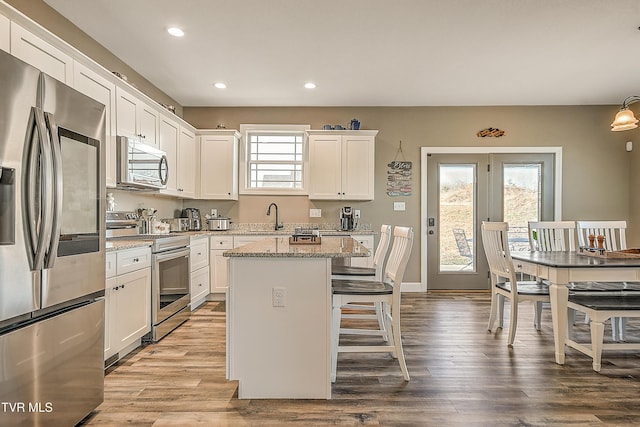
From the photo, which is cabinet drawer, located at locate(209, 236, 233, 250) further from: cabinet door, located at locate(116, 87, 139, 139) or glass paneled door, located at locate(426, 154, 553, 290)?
glass paneled door, located at locate(426, 154, 553, 290)

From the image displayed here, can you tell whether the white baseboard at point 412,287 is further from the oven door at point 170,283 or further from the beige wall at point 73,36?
the beige wall at point 73,36

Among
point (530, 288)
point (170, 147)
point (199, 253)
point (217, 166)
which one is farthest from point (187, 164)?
point (530, 288)

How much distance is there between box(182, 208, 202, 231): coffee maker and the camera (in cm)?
526

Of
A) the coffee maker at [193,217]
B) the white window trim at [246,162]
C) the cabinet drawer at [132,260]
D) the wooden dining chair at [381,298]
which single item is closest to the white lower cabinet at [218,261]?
the coffee maker at [193,217]

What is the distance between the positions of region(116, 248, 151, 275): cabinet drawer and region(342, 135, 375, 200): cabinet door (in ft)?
9.43

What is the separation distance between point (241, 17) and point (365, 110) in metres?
2.78

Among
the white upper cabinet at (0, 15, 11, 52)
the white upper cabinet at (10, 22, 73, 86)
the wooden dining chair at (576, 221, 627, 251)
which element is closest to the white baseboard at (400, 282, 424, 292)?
the wooden dining chair at (576, 221, 627, 251)

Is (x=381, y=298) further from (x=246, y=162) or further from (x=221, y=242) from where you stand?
(x=246, y=162)

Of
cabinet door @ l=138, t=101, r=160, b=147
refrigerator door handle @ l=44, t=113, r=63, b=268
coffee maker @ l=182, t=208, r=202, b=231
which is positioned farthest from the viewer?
coffee maker @ l=182, t=208, r=202, b=231

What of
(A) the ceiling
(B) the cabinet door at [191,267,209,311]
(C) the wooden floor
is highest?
(A) the ceiling

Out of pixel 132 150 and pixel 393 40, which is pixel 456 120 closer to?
pixel 393 40

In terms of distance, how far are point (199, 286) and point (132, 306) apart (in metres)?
1.54

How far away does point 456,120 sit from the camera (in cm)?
546

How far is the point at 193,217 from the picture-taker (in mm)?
5305
